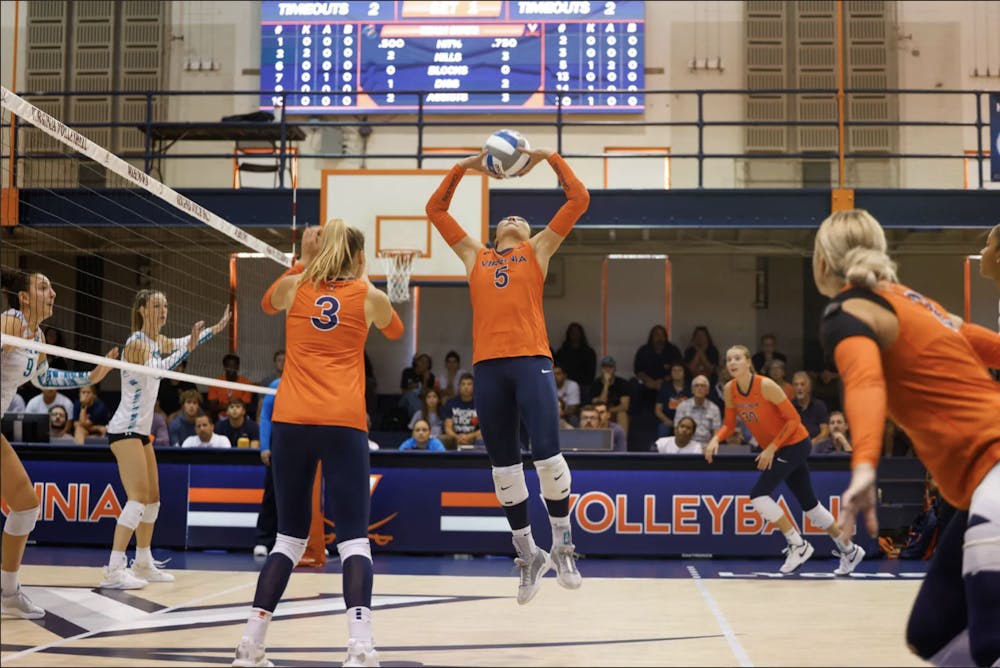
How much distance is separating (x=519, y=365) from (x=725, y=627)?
1772mm

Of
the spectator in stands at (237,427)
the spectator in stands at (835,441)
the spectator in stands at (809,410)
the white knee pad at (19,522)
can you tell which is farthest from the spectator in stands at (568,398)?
the white knee pad at (19,522)

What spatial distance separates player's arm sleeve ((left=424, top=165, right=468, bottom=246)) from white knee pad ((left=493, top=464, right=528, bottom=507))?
1.31 m

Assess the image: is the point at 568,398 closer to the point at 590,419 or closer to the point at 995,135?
the point at 590,419

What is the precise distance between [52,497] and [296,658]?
22.5ft

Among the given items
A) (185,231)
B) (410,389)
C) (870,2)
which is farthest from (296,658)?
(870,2)

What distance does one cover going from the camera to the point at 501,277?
591cm

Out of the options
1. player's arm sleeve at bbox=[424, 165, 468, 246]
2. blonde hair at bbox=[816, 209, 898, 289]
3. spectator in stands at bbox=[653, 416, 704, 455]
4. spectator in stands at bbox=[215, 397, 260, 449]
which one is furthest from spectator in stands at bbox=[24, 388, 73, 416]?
blonde hair at bbox=[816, 209, 898, 289]

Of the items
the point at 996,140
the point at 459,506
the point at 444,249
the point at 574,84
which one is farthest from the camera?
the point at 574,84

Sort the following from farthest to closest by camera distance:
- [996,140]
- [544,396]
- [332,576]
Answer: [996,140] < [332,576] < [544,396]

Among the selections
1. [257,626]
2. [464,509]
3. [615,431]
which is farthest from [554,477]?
[615,431]

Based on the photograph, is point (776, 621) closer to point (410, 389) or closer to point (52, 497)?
point (52, 497)

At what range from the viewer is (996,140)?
13.0 meters

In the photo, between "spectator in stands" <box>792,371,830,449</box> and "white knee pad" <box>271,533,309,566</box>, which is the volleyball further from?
"spectator in stands" <box>792,371,830,449</box>

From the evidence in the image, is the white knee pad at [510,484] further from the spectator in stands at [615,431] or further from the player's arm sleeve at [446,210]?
the spectator in stands at [615,431]
